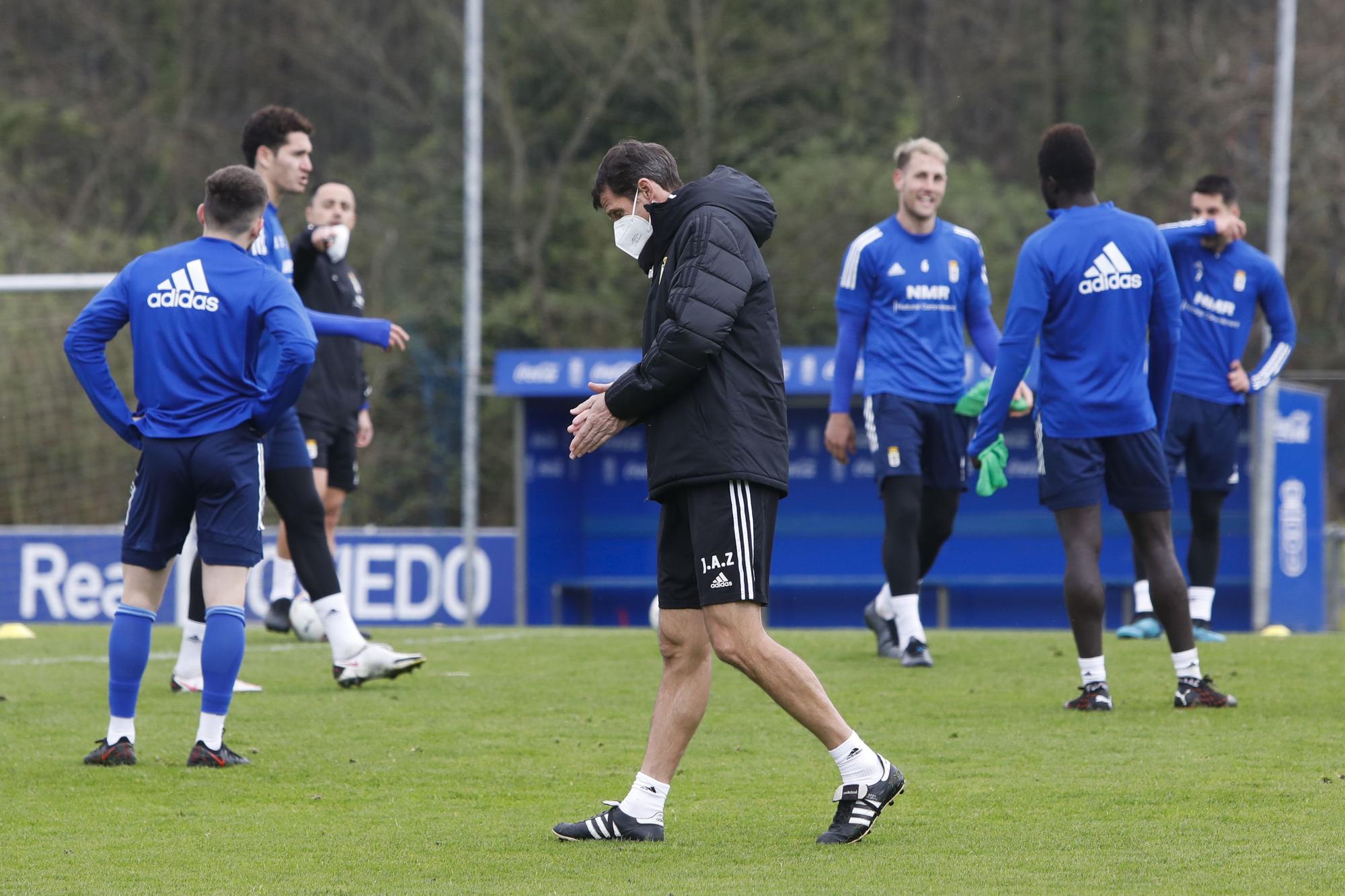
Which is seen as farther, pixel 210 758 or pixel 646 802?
pixel 210 758

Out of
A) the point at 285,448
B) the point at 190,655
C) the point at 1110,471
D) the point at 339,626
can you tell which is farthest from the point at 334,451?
the point at 1110,471

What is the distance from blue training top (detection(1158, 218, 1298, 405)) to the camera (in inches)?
369

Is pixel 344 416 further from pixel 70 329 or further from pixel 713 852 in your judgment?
pixel 713 852

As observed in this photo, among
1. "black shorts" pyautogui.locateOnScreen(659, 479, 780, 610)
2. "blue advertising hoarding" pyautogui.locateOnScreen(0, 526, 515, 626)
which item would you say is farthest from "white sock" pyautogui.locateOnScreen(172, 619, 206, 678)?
"blue advertising hoarding" pyautogui.locateOnScreen(0, 526, 515, 626)

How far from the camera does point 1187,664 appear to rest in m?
6.97

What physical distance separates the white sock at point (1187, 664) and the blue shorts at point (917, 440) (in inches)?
66.9

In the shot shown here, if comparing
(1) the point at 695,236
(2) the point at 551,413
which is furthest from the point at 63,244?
(1) the point at 695,236

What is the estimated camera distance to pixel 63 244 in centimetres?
2559

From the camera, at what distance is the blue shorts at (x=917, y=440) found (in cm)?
830

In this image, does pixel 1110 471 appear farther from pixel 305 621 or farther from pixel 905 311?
pixel 305 621

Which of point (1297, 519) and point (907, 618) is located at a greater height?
point (1297, 519)

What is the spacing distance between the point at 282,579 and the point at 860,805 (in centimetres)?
552

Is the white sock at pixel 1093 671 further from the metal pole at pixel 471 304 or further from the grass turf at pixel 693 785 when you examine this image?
the metal pole at pixel 471 304

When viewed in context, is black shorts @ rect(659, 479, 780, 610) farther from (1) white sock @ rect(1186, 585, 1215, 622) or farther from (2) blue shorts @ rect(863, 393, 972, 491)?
(1) white sock @ rect(1186, 585, 1215, 622)
